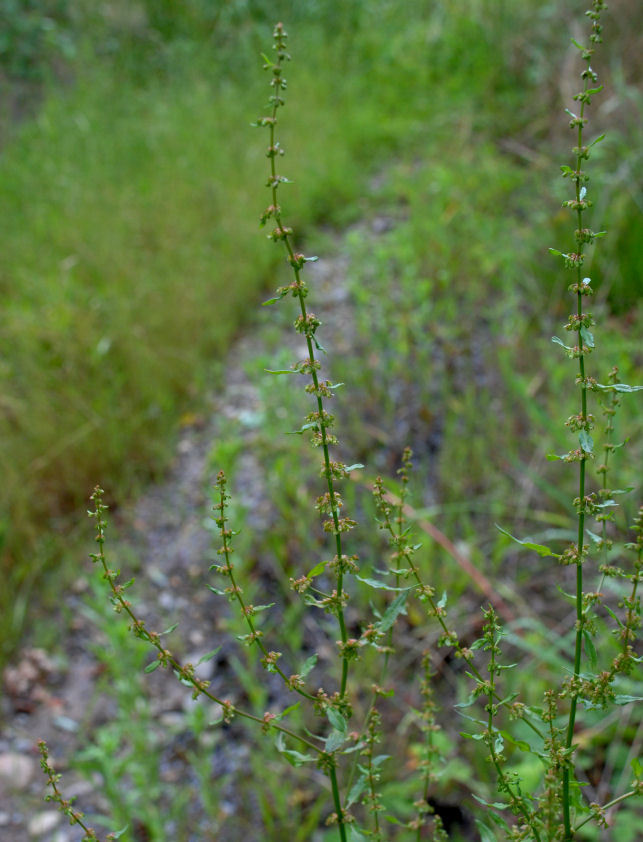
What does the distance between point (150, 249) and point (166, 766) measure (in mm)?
3013

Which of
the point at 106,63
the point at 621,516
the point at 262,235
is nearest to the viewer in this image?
the point at 621,516

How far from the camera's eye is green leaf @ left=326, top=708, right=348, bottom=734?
2.88 feet

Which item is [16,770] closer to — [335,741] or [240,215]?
[335,741]

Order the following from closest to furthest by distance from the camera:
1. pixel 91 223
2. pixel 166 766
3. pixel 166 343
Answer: pixel 166 766 < pixel 166 343 < pixel 91 223

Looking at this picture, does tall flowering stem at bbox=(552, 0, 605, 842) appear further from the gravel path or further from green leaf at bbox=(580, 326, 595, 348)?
the gravel path

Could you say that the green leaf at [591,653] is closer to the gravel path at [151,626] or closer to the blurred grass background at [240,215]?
the gravel path at [151,626]

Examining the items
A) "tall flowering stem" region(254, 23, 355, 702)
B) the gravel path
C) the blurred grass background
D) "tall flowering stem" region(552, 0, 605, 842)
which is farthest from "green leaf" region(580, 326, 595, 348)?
the blurred grass background

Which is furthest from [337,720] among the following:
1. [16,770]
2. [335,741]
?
[16,770]

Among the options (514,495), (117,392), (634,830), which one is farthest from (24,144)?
(634,830)

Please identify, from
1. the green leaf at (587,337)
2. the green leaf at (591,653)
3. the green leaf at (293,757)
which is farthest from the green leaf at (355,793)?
the green leaf at (587,337)

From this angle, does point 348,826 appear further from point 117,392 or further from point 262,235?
point 262,235

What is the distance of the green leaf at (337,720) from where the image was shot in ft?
2.88

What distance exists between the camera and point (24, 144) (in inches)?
206

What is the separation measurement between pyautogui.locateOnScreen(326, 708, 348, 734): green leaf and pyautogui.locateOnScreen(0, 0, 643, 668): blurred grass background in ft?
6.87
